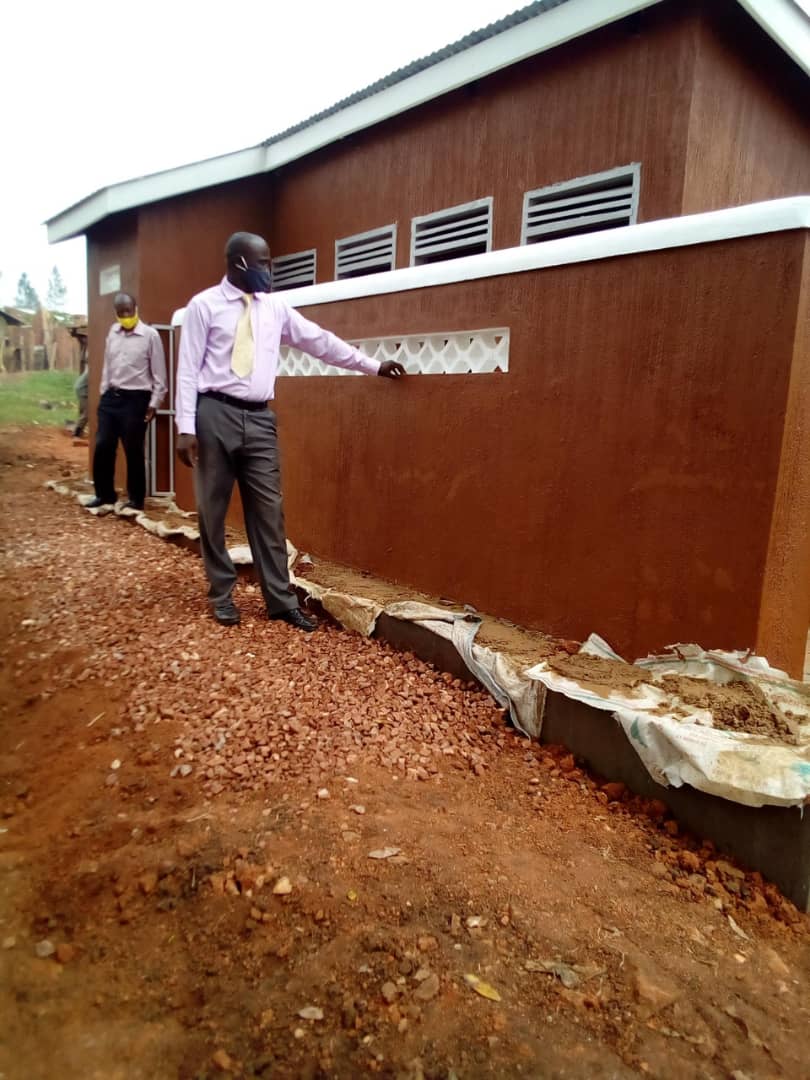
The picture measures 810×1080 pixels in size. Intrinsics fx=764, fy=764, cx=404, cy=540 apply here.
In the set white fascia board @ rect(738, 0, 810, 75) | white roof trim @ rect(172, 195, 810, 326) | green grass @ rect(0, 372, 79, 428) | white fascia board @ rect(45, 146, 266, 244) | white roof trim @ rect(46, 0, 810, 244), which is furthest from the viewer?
green grass @ rect(0, 372, 79, 428)

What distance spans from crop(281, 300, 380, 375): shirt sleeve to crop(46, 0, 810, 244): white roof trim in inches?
108

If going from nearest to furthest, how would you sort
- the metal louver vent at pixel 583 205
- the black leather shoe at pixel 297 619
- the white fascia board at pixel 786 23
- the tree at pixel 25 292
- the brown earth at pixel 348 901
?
the brown earth at pixel 348 901
the black leather shoe at pixel 297 619
the white fascia board at pixel 786 23
the metal louver vent at pixel 583 205
the tree at pixel 25 292

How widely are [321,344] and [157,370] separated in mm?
3306

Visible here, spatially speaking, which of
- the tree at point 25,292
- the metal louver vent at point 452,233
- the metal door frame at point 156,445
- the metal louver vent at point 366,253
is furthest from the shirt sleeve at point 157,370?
the tree at point 25,292

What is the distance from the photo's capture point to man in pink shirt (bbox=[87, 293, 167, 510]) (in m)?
6.75

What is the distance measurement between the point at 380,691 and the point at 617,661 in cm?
101

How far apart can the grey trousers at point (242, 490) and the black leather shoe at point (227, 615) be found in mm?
36

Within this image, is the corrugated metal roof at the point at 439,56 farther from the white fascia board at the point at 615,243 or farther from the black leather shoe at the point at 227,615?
the black leather shoe at the point at 227,615

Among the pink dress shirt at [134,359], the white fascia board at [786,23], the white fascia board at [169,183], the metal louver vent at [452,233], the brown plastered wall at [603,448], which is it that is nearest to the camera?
the brown plastered wall at [603,448]

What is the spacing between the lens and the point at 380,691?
3297 millimetres

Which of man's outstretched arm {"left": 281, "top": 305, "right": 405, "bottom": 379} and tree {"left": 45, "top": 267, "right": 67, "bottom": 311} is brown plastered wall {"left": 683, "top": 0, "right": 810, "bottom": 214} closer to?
man's outstretched arm {"left": 281, "top": 305, "right": 405, "bottom": 379}

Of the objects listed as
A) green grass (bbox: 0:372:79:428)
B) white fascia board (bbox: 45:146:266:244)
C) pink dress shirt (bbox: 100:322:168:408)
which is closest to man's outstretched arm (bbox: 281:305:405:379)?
pink dress shirt (bbox: 100:322:168:408)

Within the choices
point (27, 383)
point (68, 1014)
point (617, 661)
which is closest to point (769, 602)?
point (617, 661)

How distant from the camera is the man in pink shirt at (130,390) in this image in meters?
6.75
